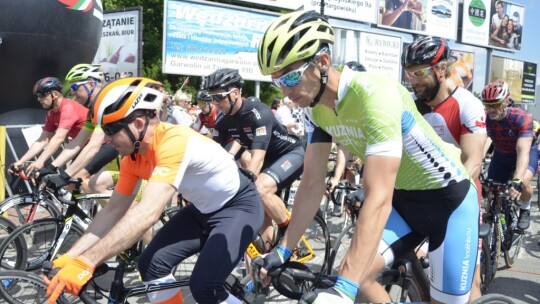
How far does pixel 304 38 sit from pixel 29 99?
849cm

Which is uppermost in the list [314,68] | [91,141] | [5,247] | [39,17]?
[39,17]

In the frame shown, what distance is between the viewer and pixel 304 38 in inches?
88.1

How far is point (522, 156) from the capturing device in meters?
5.23

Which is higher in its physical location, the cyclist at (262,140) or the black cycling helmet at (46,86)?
the black cycling helmet at (46,86)

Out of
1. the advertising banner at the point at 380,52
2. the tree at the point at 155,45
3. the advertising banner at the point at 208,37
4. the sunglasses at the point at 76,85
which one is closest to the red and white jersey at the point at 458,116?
the sunglasses at the point at 76,85

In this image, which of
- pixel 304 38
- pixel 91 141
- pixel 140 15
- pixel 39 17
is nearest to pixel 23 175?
pixel 91 141

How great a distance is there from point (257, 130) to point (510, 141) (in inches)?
113

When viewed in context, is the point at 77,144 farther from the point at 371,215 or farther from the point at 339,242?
the point at 371,215

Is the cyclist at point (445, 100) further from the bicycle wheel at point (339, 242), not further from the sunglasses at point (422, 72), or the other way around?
the bicycle wheel at point (339, 242)

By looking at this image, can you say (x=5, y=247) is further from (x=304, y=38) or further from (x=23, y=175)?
(x=304, y=38)

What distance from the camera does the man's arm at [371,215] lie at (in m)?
1.92

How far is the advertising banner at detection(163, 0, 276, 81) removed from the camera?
16984 mm

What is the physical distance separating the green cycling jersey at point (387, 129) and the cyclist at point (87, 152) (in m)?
2.86

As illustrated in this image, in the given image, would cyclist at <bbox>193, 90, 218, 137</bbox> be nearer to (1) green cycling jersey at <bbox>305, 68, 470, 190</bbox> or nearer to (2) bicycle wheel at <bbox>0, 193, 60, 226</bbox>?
(2) bicycle wheel at <bbox>0, 193, 60, 226</bbox>
